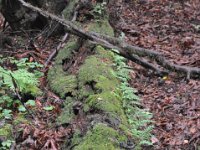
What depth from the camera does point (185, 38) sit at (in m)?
Result: 9.30

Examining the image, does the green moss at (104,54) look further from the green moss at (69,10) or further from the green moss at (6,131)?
the green moss at (6,131)

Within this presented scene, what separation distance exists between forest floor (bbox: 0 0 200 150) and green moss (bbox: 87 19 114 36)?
0.83 metres

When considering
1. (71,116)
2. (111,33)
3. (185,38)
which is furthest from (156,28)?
(71,116)

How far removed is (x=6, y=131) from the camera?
487 cm

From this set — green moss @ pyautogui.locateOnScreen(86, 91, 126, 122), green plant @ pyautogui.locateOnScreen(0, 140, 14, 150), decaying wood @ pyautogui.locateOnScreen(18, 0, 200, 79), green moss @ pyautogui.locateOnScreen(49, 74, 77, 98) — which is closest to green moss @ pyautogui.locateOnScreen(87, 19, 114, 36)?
decaying wood @ pyautogui.locateOnScreen(18, 0, 200, 79)

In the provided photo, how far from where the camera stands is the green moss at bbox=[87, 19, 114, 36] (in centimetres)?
836

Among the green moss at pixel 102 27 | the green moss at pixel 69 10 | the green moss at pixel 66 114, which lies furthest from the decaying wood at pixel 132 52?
the green moss at pixel 69 10

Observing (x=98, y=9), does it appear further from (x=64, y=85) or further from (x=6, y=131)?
(x=6, y=131)

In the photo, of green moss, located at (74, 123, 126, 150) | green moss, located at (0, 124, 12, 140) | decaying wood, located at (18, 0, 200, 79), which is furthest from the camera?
decaying wood, located at (18, 0, 200, 79)

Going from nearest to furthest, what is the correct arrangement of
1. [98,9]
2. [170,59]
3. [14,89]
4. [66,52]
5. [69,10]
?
[14,89] → [66,52] → [170,59] → [98,9] → [69,10]

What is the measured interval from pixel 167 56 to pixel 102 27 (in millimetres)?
1662

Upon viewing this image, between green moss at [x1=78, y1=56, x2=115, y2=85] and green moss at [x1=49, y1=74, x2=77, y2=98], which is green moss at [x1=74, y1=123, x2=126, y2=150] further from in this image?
green moss at [x1=78, y1=56, x2=115, y2=85]

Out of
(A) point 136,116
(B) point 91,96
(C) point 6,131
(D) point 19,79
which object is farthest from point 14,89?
(A) point 136,116

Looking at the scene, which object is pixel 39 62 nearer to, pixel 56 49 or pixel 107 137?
pixel 56 49
